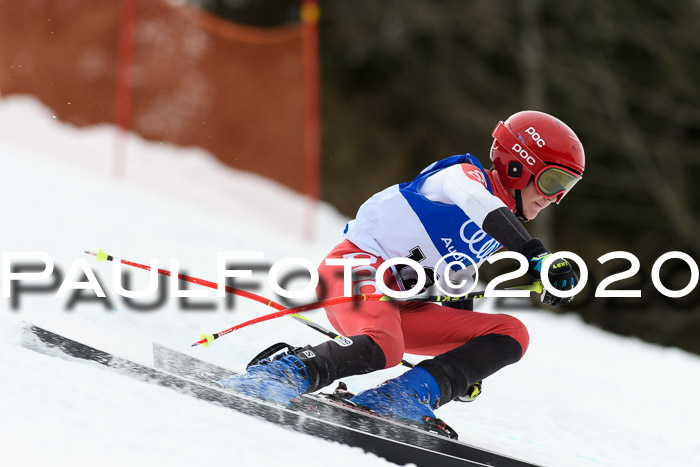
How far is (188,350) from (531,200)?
1.53 meters

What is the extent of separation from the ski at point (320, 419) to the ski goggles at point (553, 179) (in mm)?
949

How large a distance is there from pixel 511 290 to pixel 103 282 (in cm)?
244

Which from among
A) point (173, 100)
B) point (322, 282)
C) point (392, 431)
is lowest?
point (392, 431)

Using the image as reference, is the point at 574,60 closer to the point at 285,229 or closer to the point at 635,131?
the point at 635,131

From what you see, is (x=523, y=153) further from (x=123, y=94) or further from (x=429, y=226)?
(x=123, y=94)

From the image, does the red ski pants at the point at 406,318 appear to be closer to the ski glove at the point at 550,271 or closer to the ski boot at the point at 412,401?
the ski boot at the point at 412,401

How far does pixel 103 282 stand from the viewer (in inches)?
184

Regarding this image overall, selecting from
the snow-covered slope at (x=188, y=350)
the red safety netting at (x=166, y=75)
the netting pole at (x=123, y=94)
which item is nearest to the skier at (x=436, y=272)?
the snow-covered slope at (x=188, y=350)

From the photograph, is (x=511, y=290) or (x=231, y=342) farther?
(x=231, y=342)

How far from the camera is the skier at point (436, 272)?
283 centimetres

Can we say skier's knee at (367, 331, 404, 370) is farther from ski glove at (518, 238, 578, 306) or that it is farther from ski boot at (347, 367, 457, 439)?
ski glove at (518, 238, 578, 306)

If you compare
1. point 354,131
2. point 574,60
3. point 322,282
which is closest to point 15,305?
point 322,282

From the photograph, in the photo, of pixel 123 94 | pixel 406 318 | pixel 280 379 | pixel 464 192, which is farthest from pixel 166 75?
pixel 280 379

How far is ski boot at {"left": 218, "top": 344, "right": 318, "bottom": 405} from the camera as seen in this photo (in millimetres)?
2752
